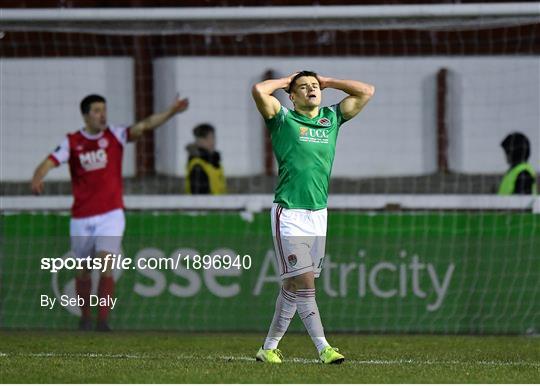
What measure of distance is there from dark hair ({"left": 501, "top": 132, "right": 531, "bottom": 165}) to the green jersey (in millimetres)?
4897

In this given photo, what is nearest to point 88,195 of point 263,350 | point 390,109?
point 263,350

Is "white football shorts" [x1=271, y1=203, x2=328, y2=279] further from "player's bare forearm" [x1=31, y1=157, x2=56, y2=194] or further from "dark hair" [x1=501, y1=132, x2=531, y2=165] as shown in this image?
"dark hair" [x1=501, y1=132, x2=531, y2=165]

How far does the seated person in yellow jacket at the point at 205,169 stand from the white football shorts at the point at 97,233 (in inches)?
58.6

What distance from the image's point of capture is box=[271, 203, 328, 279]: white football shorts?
9945 mm

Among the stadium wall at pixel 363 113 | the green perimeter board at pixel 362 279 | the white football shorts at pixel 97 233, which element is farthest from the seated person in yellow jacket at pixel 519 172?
the stadium wall at pixel 363 113

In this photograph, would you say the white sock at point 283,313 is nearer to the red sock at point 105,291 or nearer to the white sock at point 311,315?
the white sock at point 311,315

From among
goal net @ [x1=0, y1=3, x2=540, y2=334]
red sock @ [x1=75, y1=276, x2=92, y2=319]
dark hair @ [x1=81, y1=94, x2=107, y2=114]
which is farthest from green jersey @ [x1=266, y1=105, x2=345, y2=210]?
red sock @ [x1=75, y1=276, x2=92, y2=319]

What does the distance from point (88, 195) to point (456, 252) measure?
3651 mm

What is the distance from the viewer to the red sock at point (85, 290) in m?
13.8

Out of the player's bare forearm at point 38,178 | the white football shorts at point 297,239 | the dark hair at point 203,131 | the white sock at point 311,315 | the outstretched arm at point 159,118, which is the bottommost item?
the white sock at point 311,315

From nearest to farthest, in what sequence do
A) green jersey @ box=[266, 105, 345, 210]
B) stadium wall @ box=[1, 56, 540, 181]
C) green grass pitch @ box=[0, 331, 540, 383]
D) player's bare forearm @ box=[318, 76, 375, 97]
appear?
1. green grass pitch @ box=[0, 331, 540, 383]
2. green jersey @ box=[266, 105, 345, 210]
3. player's bare forearm @ box=[318, 76, 375, 97]
4. stadium wall @ box=[1, 56, 540, 181]

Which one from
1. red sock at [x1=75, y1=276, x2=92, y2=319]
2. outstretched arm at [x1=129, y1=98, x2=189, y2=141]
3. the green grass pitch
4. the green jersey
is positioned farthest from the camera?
red sock at [x1=75, y1=276, x2=92, y2=319]

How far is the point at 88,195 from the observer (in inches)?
551

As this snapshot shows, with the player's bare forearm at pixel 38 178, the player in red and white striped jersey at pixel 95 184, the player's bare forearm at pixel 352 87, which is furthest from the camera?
the player in red and white striped jersey at pixel 95 184
